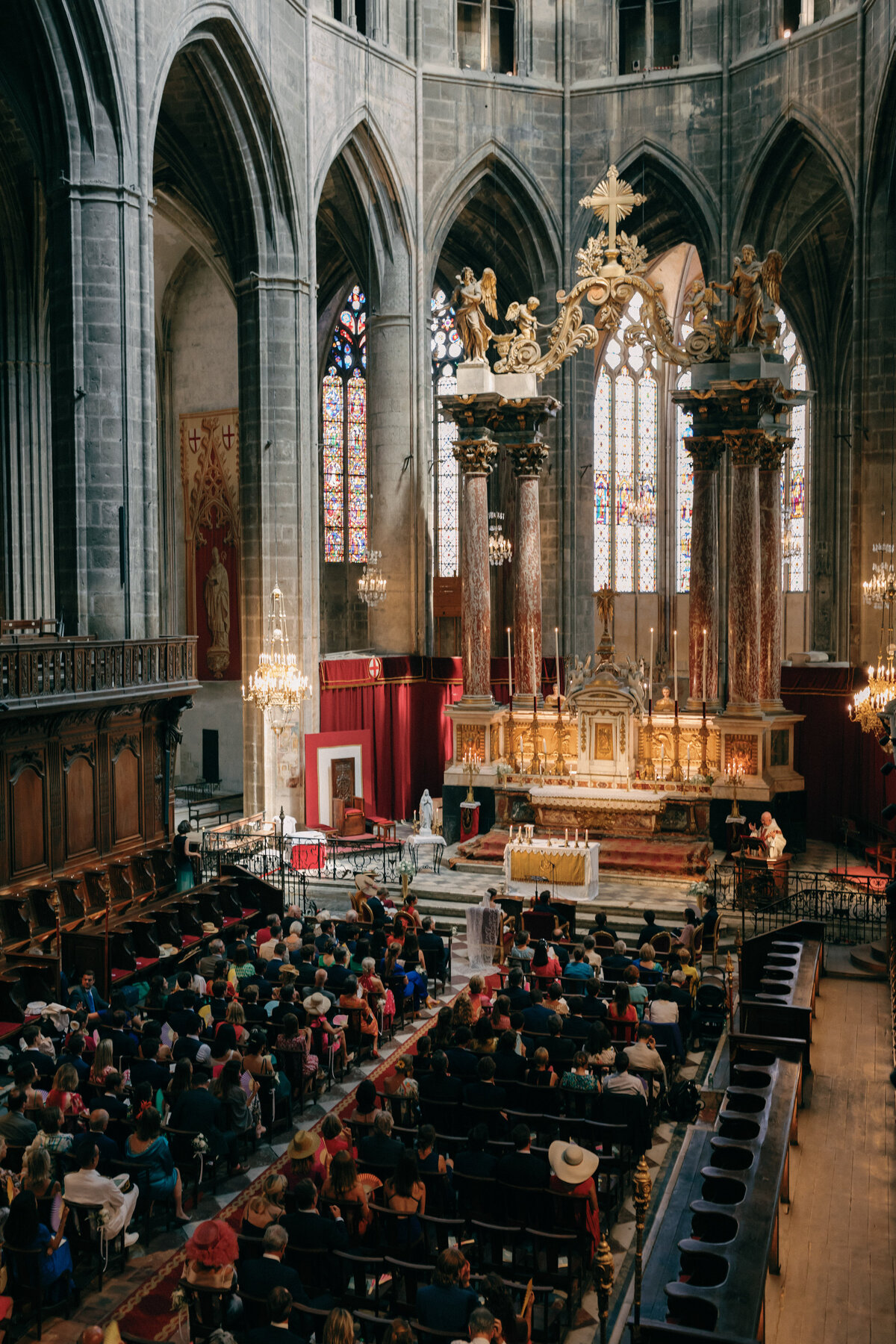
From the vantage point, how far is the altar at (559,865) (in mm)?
19109

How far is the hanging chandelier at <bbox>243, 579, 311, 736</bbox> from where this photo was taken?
21938 millimetres

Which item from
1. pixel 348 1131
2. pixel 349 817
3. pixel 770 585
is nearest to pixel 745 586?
pixel 770 585

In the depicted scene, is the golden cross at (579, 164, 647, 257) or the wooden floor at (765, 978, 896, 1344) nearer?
the wooden floor at (765, 978, 896, 1344)

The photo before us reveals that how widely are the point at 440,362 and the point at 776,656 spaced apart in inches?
609

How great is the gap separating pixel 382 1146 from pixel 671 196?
A: 25744mm

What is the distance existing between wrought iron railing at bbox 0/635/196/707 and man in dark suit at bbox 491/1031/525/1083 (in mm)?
7443

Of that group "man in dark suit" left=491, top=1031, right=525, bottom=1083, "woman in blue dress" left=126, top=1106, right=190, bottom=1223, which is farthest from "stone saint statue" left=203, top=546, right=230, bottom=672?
"woman in blue dress" left=126, top=1106, right=190, bottom=1223

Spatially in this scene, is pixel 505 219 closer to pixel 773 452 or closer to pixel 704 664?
pixel 773 452

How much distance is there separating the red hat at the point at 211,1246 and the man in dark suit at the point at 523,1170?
1971mm

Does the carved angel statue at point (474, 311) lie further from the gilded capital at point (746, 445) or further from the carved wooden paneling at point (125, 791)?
the carved wooden paneling at point (125, 791)

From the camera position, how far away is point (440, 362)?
3409 cm

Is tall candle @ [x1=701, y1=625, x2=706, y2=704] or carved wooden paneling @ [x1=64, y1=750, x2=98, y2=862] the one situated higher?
tall candle @ [x1=701, y1=625, x2=706, y2=704]

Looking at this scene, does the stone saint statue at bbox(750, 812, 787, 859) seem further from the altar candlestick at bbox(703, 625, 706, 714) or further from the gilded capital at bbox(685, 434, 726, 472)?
the gilded capital at bbox(685, 434, 726, 472)

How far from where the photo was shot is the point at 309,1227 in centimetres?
751
